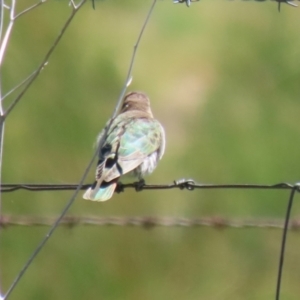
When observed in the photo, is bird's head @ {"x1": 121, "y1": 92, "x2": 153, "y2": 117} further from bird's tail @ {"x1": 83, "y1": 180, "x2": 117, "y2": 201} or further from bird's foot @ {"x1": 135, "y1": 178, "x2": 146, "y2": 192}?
bird's tail @ {"x1": 83, "y1": 180, "x2": 117, "y2": 201}

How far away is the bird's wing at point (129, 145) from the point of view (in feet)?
20.6

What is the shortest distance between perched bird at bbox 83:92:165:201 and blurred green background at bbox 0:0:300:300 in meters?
4.82

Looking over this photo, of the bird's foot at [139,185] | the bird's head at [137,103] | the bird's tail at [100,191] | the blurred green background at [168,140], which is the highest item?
the bird's tail at [100,191]

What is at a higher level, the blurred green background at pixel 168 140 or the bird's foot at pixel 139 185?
the bird's foot at pixel 139 185

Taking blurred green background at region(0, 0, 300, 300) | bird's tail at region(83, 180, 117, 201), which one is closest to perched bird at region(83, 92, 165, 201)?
bird's tail at region(83, 180, 117, 201)

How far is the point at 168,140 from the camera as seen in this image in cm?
1415

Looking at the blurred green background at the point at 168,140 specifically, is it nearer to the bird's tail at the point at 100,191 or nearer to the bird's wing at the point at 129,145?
the bird's wing at the point at 129,145

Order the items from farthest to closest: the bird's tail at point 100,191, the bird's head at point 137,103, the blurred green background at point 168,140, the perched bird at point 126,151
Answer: the blurred green background at point 168,140, the bird's head at point 137,103, the perched bird at point 126,151, the bird's tail at point 100,191

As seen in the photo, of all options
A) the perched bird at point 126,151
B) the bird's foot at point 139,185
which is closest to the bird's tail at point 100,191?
the perched bird at point 126,151

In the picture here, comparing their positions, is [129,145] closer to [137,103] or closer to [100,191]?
[100,191]

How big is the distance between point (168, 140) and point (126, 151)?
301 inches

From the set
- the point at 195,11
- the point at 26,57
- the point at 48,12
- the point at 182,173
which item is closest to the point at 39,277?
the point at 182,173

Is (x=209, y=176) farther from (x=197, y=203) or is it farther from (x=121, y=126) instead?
(x=121, y=126)

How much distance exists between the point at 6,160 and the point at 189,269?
2.79 meters
